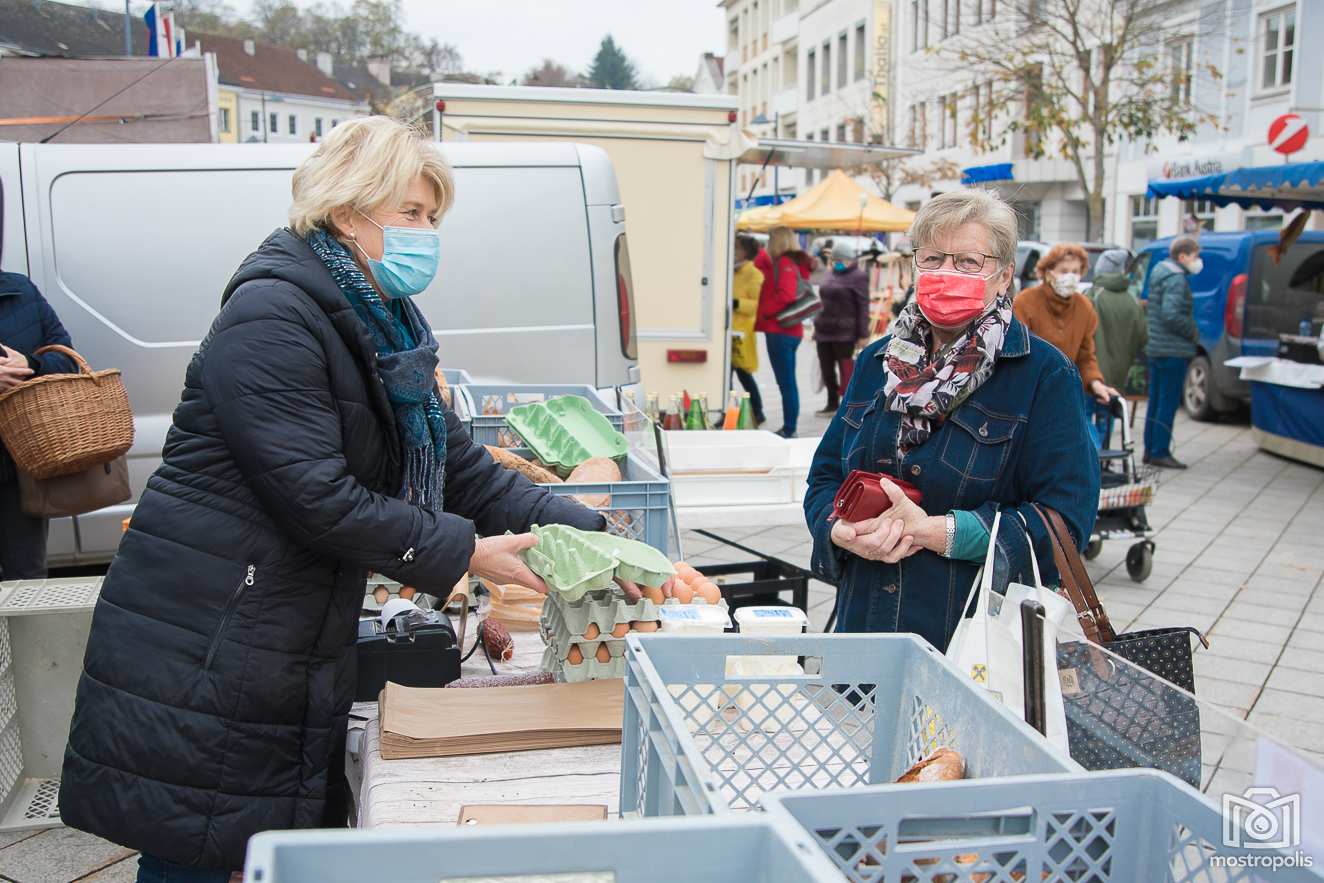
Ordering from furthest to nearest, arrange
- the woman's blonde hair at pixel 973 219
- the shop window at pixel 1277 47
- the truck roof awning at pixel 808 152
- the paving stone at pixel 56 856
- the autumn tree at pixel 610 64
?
the autumn tree at pixel 610 64
the shop window at pixel 1277 47
the truck roof awning at pixel 808 152
the paving stone at pixel 56 856
the woman's blonde hair at pixel 973 219

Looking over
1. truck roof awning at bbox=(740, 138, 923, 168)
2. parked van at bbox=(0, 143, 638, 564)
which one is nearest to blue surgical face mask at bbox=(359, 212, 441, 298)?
parked van at bbox=(0, 143, 638, 564)

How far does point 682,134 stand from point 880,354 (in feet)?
19.7

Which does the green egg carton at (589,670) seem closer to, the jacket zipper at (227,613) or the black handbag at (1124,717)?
the jacket zipper at (227,613)

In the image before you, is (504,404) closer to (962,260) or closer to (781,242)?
(962,260)

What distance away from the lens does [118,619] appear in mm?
2268

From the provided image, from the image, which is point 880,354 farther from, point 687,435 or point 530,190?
point 530,190

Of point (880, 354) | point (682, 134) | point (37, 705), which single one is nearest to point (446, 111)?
point (682, 134)

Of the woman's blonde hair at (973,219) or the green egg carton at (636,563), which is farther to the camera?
the woman's blonde hair at (973,219)

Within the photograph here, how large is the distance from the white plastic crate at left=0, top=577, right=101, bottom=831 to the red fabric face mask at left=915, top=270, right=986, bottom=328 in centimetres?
281

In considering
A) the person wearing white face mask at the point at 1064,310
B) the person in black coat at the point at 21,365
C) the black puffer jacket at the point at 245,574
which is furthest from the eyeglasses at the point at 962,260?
the person wearing white face mask at the point at 1064,310

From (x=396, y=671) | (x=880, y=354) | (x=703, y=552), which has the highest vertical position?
(x=880, y=354)

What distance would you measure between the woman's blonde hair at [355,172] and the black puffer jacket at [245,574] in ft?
0.25

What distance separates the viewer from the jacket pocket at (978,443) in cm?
260

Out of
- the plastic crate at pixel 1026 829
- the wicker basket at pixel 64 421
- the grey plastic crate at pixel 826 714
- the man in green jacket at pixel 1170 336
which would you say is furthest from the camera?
the man in green jacket at pixel 1170 336
